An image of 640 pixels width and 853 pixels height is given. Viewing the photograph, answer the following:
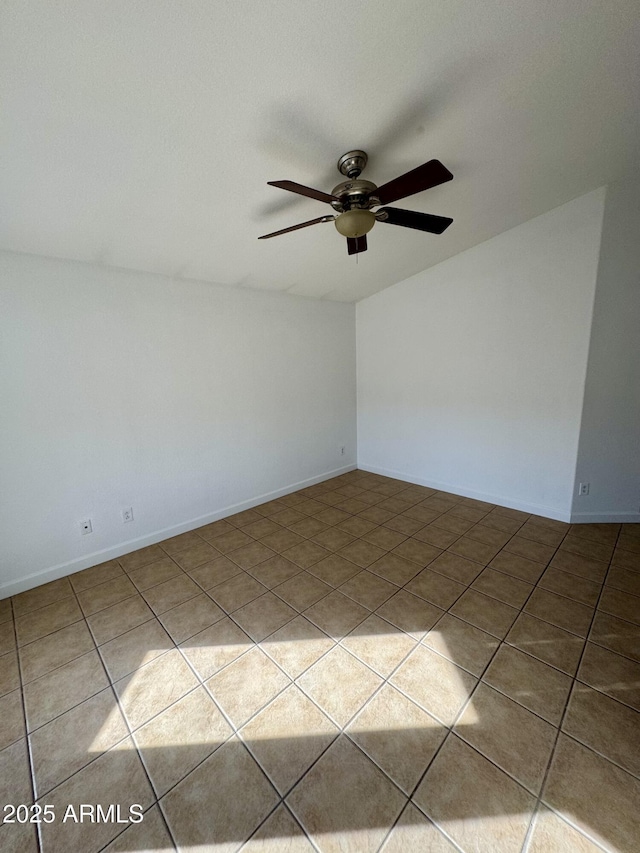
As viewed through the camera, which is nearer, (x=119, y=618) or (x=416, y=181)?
(x=416, y=181)

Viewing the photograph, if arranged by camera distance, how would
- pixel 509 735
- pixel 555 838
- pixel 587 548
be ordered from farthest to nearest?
pixel 587 548 < pixel 509 735 < pixel 555 838

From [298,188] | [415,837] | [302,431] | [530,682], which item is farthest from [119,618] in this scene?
[298,188]

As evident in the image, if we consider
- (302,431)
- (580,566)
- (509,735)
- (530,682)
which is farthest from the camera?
(302,431)

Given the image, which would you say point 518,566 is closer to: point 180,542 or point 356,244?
point 356,244

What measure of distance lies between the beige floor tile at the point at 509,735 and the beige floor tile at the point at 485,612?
0.41 meters

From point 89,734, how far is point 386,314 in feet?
13.2

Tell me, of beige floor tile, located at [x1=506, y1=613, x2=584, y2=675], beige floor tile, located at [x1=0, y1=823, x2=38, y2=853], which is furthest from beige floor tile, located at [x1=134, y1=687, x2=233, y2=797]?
beige floor tile, located at [x1=506, y1=613, x2=584, y2=675]

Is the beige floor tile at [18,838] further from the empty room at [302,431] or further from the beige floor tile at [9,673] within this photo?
the beige floor tile at [9,673]

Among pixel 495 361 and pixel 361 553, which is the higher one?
pixel 495 361

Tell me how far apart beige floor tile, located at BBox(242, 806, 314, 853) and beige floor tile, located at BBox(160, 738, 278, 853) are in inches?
1.0

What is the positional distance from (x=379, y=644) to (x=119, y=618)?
1515 millimetres

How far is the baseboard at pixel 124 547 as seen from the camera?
7.41ft

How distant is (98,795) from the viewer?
116 centimetres

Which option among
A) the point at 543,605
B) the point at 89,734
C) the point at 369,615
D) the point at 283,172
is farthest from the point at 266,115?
the point at 543,605
